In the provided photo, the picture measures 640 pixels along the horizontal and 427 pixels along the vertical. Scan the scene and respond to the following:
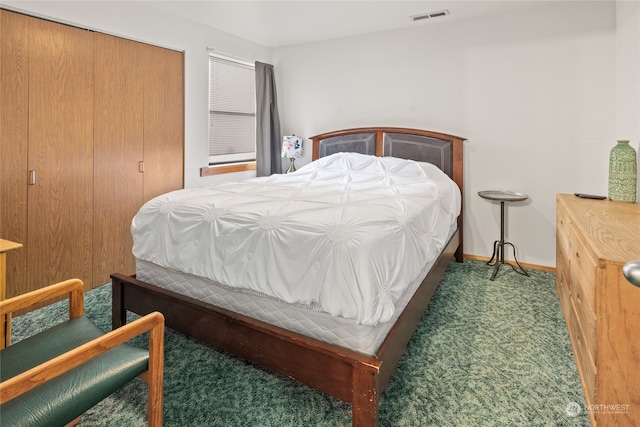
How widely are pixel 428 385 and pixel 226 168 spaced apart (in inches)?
131

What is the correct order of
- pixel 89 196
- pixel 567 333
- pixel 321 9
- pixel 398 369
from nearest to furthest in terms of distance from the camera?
pixel 398 369 → pixel 567 333 → pixel 89 196 → pixel 321 9

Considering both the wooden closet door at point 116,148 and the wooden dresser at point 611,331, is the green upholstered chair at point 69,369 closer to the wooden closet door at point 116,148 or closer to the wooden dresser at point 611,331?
the wooden dresser at point 611,331

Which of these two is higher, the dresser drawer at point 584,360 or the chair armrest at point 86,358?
the chair armrest at point 86,358

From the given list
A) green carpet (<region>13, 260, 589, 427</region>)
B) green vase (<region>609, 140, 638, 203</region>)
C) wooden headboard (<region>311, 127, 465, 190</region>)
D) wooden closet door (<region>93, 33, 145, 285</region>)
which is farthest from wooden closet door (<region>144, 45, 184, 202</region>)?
green vase (<region>609, 140, 638, 203</region>)

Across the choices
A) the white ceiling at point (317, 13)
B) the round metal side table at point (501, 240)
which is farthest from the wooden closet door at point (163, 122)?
the round metal side table at point (501, 240)

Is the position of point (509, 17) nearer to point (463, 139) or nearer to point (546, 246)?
point (463, 139)

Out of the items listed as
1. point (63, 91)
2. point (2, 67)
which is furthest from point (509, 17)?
point (2, 67)

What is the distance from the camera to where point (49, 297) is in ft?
4.66

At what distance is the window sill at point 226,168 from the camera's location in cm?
402

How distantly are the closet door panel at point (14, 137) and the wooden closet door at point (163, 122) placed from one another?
94 cm

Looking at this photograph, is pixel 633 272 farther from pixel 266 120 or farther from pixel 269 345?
pixel 266 120

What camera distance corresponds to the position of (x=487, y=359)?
1981 mm

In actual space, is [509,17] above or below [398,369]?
above

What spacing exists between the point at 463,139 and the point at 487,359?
92.0 inches
